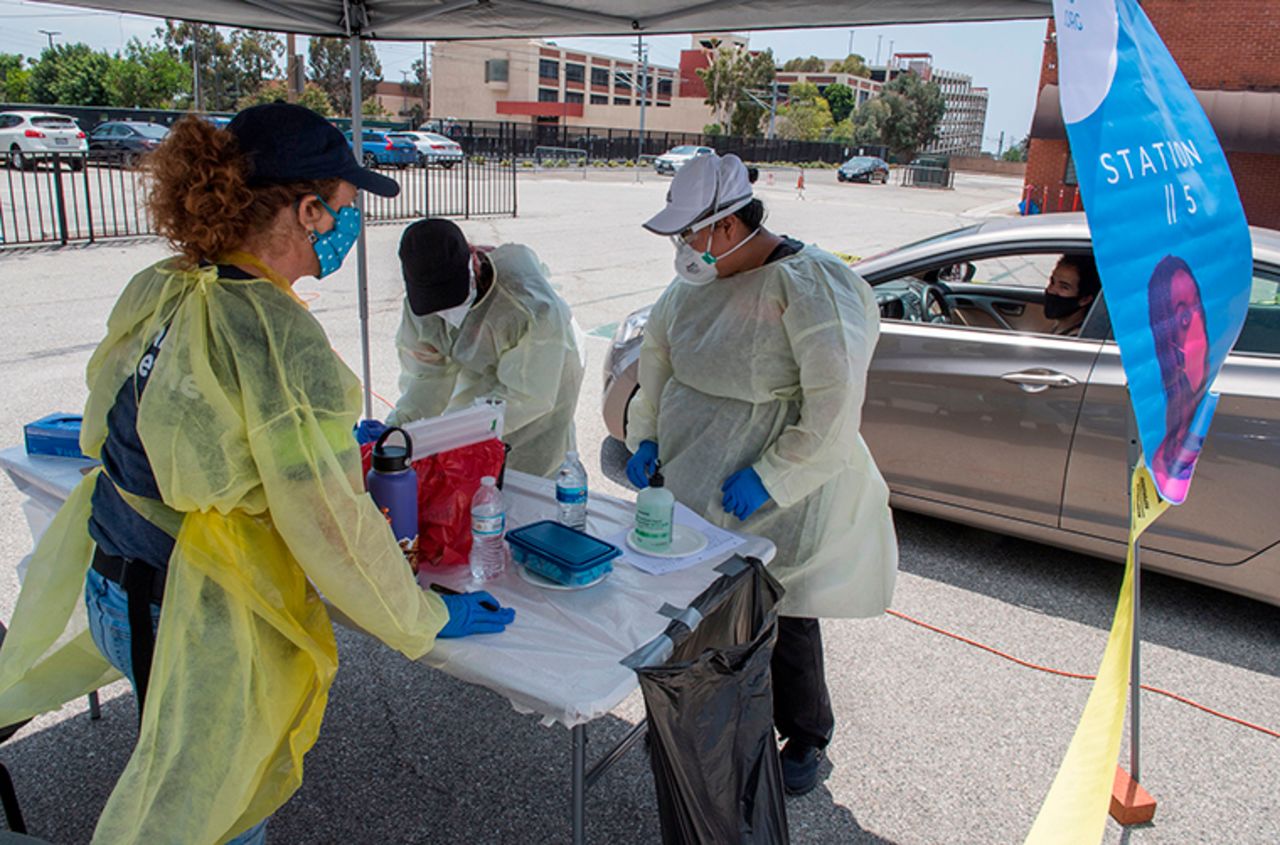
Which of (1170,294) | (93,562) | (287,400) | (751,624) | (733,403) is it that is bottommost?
(751,624)

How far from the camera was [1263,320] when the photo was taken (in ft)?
11.8

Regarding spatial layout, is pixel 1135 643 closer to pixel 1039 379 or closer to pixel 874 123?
pixel 1039 379

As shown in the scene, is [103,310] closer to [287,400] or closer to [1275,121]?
[287,400]

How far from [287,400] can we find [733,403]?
1.36m

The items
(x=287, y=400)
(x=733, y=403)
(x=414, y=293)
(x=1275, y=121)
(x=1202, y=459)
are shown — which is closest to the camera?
(x=287, y=400)

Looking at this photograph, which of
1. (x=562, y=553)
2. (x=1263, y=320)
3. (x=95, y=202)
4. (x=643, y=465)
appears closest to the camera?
(x=562, y=553)

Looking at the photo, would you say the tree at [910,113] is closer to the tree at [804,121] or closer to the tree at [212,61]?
the tree at [804,121]

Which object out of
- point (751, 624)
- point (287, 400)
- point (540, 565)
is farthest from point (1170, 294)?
point (287, 400)

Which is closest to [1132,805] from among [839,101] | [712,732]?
[712,732]

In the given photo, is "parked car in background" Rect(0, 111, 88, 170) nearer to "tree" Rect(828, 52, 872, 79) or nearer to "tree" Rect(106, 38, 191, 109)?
"tree" Rect(106, 38, 191, 109)

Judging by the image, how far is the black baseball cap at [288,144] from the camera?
1609mm

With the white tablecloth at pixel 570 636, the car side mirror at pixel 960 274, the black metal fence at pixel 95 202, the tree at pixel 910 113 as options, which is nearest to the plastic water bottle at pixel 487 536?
the white tablecloth at pixel 570 636

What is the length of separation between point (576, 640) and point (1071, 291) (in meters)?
3.22

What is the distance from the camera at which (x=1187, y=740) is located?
3.02 meters
